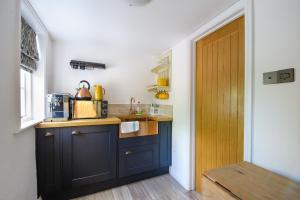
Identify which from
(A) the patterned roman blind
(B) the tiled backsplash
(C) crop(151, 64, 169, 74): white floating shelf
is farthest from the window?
(C) crop(151, 64, 169, 74): white floating shelf

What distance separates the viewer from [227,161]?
1.51m

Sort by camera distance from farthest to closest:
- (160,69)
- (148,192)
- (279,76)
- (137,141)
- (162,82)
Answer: (160,69)
(162,82)
(137,141)
(148,192)
(279,76)

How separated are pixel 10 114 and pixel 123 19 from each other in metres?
1.37

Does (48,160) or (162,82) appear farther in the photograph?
(162,82)

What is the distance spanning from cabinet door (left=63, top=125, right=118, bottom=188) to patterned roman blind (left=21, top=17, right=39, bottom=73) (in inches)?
33.1

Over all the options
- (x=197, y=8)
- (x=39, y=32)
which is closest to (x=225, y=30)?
(x=197, y=8)

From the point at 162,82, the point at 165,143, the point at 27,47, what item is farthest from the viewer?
the point at 162,82

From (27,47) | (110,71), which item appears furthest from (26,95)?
(110,71)

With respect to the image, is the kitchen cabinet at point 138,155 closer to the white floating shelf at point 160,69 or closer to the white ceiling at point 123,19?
the white floating shelf at point 160,69

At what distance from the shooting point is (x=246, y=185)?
791 mm

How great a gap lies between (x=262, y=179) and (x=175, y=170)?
5.15 ft

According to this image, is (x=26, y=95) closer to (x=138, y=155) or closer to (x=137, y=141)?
(x=137, y=141)

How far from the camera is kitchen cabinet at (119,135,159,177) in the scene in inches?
79.2

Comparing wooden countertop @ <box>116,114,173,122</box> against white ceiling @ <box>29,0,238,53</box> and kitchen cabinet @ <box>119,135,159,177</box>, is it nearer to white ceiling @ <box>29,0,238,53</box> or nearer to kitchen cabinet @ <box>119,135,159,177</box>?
kitchen cabinet @ <box>119,135,159,177</box>
